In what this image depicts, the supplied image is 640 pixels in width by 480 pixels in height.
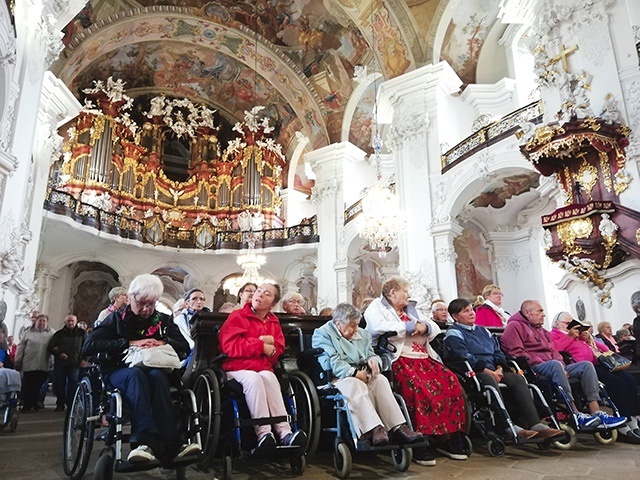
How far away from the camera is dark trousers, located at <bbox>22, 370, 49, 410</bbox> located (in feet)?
21.8

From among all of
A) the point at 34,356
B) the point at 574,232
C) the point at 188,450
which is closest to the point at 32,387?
the point at 34,356

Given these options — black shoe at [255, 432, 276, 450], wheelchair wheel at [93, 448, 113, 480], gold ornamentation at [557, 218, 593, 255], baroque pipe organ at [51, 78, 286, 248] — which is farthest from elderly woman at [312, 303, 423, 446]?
baroque pipe organ at [51, 78, 286, 248]

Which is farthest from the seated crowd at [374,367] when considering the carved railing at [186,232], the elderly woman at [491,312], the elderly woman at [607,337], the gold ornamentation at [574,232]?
the carved railing at [186,232]

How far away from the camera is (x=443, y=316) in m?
5.08

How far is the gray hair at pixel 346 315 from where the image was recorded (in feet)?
11.3

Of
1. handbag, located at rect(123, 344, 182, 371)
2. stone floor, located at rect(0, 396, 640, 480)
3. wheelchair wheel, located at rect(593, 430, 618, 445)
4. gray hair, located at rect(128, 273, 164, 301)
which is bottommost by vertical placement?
stone floor, located at rect(0, 396, 640, 480)

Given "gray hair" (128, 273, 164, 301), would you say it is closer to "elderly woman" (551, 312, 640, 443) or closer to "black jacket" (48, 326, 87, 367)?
"elderly woman" (551, 312, 640, 443)

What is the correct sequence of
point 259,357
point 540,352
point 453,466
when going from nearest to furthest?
point 453,466 → point 259,357 → point 540,352

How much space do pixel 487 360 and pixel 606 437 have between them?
1187mm

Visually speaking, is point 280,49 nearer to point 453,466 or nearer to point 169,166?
point 169,166

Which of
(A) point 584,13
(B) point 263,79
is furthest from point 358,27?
(A) point 584,13

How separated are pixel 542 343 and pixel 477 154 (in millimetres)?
6343

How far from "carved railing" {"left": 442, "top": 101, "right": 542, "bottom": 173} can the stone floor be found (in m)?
6.16

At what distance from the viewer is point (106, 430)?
2760mm
